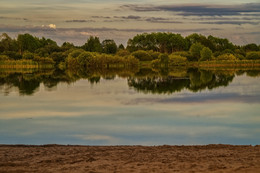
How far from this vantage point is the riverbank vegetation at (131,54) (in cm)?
7962

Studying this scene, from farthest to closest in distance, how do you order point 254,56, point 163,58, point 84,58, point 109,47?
1. point 109,47
2. point 254,56
3. point 163,58
4. point 84,58

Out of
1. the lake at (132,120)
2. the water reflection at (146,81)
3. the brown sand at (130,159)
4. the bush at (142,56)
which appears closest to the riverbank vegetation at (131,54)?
the bush at (142,56)

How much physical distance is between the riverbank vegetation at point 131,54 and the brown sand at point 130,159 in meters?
64.0

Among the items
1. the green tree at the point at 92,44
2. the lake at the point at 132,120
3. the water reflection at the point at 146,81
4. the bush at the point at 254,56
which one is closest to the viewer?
the lake at the point at 132,120

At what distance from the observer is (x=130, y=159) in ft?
26.1

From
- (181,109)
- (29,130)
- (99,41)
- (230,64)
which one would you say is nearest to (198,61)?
(230,64)

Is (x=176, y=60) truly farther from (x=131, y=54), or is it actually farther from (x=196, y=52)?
(x=131, y=54)

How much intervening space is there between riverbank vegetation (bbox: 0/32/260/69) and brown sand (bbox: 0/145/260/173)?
2520 inches

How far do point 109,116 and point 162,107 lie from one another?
3349mm

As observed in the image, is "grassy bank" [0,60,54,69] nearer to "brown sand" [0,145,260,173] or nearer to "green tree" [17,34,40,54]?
"green tree" [17,34,40,54]

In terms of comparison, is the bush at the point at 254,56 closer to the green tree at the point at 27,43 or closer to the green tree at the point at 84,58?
the green tree at the point at 84,58

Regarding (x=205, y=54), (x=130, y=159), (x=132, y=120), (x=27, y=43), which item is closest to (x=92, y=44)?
(x=27, y=43)

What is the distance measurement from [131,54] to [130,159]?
8232cm

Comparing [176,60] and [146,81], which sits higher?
[176,60]
